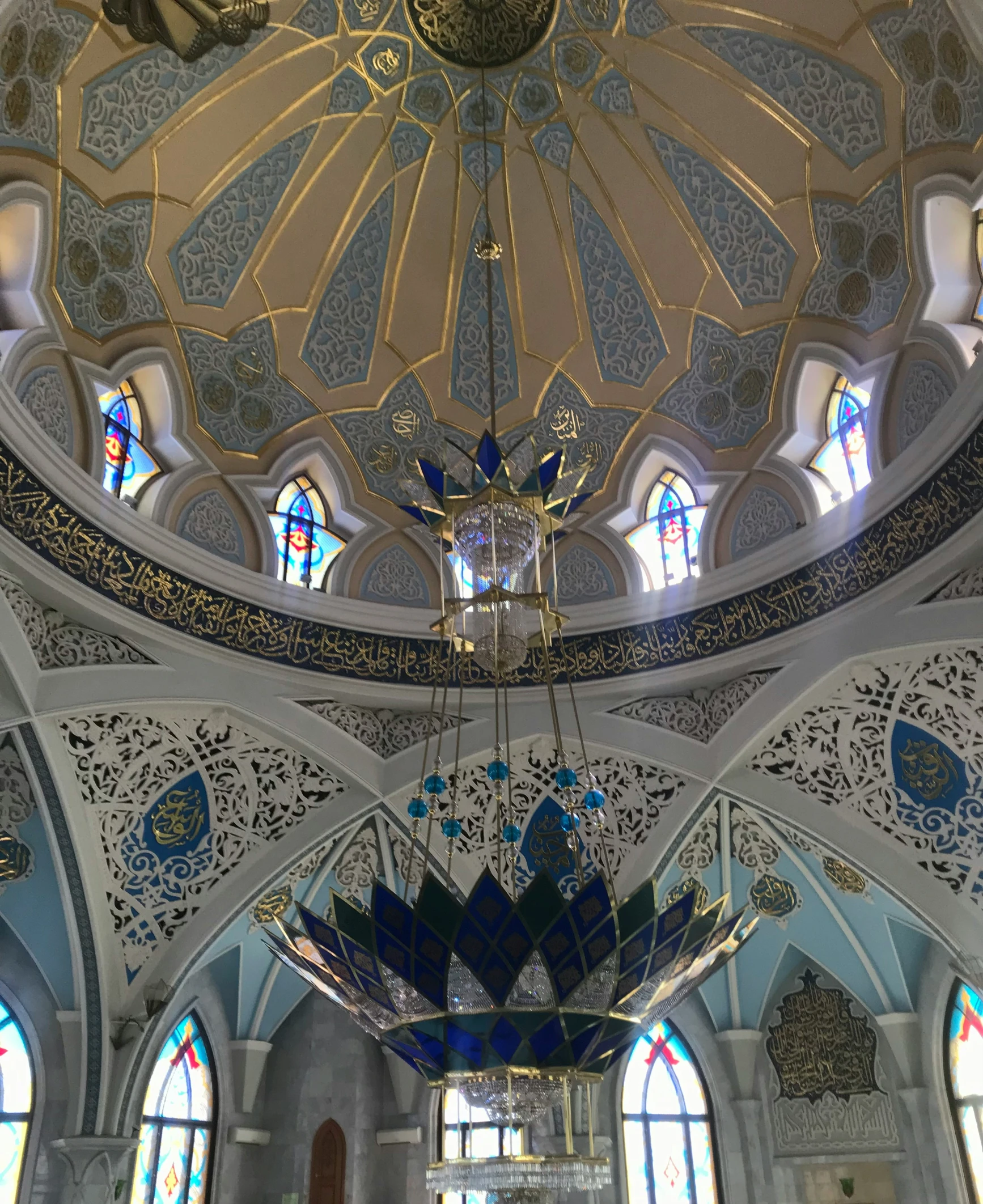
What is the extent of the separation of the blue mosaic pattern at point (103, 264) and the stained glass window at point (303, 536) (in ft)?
4.98

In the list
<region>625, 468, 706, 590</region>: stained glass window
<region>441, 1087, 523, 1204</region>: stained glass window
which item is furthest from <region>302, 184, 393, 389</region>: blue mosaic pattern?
<region>441, 1087, 523, 1204</region>: stained glass window

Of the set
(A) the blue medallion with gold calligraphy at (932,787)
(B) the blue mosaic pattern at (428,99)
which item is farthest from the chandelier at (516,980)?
(B) the blue mosaic pattern at (428,99)

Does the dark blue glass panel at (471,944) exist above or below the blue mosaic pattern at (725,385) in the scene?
below

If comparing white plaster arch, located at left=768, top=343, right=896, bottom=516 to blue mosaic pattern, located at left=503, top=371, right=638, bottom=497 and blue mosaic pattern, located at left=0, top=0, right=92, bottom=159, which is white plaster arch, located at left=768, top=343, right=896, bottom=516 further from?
blue mosaic pattern, located at left=0, top=0, right=92, bottom=159

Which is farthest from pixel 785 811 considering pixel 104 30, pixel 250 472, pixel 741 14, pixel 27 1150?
pixel 104 30

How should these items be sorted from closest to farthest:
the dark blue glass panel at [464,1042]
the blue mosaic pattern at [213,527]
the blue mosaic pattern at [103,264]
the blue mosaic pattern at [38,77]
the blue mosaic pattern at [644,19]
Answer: the dark blue glass panel at [464,1042], the blue mosaic pattern at [38,77], the blue mosaic pattern at [103,264], the blue mosaic pattern at [644,19], the blue mosaic pattern at [213,527]

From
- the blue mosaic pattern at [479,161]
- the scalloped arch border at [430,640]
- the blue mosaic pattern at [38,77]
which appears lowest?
the scalloped arch border at [430,640]

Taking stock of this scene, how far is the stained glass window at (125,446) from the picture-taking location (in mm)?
6523

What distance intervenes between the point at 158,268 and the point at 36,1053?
511 centimetres

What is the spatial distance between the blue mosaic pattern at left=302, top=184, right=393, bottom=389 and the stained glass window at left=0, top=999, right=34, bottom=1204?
4807 millimetres

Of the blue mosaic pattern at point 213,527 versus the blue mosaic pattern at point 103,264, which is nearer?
the blue mosaic pattern at point 103,264

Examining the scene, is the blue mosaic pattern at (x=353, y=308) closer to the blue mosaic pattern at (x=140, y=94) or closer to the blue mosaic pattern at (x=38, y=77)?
the blue mosaic pattern at (x=140, y=94)

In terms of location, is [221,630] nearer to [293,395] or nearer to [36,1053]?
[293,395]

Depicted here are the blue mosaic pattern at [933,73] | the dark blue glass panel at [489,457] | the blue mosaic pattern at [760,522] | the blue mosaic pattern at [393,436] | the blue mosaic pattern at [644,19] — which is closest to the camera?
the dark blue glass panel at [489,457]
